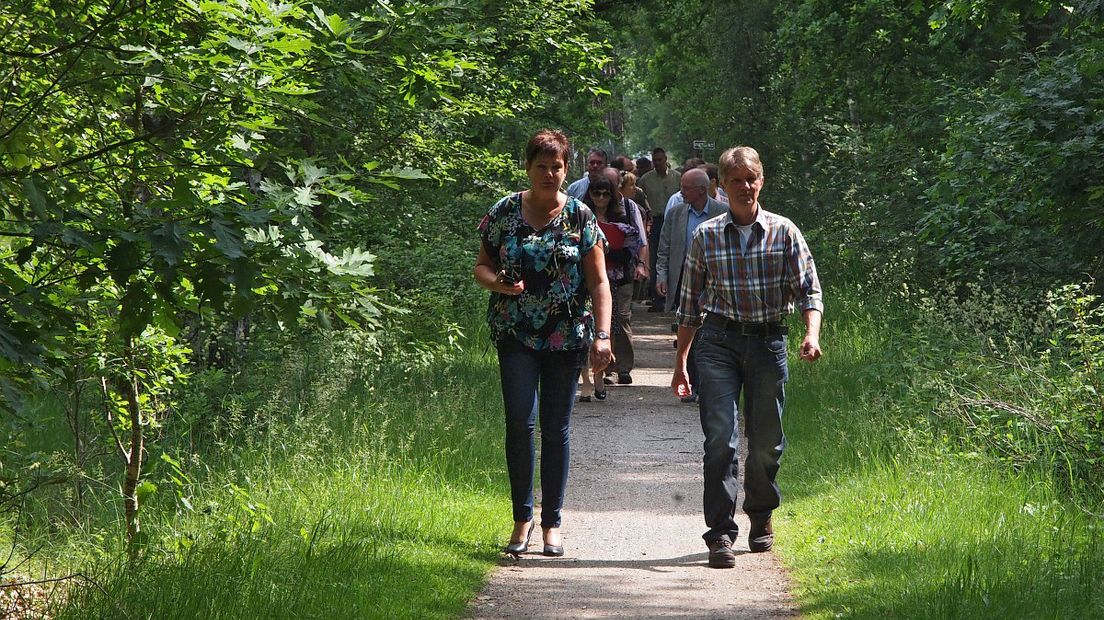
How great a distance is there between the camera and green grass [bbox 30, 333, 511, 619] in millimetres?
4965

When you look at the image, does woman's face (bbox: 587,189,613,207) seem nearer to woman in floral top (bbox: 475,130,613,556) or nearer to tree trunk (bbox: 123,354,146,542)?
woman in floral top (bbox: 475,130,613,556)

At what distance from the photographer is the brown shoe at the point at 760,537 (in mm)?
6680

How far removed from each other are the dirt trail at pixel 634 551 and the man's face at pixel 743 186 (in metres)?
1.88

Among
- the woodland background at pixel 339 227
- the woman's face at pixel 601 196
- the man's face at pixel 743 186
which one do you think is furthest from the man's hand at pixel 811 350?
the woman's face at pixel 601 196

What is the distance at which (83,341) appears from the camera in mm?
6312

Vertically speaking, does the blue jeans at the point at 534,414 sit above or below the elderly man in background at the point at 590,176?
below

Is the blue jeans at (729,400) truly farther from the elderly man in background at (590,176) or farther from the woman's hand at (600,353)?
the elderly man in background at (590,176)

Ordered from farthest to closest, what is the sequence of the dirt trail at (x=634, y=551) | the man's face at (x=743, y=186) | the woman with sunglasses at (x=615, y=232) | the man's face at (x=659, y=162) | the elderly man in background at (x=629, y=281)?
1. the man's face at (x=659, y=162)
2. the elderly man in background at (x=629, y=281)
3. the woman with sunglasses at (x=615, y=232)
4. the man's face at (x=743, y=186)
5. the dirt trail at (x=634, y=551)

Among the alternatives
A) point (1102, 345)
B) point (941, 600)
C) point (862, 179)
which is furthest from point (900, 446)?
point (862, 179)

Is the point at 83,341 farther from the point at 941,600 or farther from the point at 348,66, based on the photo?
the point at 941,600

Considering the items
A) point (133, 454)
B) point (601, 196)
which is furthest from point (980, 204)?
point (133, 454)

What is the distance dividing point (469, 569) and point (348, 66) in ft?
8.15

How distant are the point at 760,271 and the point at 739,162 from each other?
57cm

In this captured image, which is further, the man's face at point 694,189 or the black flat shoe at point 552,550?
the man's face at point 694,189
